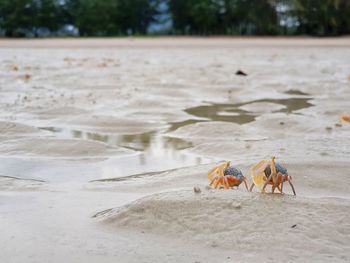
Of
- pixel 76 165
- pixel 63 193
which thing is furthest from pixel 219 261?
pixel 76 165

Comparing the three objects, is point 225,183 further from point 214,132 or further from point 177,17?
point 177,17

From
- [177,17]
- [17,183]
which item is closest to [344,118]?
[17,183]

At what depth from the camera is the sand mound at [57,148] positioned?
3.90m

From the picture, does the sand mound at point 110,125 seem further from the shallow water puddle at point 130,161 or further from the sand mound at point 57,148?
the sand mound at point 57,148

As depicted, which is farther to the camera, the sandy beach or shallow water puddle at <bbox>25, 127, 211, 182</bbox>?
shallow water puddle at <bbox>25, 127, 211, 182</bbox>

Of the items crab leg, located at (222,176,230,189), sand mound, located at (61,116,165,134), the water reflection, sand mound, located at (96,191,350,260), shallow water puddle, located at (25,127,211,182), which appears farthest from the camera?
sand mound, located at (61,116,165,134)

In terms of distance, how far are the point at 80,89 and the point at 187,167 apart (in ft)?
15.8

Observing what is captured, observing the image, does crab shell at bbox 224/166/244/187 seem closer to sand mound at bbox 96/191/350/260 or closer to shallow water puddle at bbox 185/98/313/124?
sand mound at bbox 96/191/350/260

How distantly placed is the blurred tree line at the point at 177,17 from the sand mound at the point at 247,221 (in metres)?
37.3

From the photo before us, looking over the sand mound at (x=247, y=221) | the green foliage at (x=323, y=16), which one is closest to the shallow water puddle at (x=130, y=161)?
the sand mound at (x=247, y=221)

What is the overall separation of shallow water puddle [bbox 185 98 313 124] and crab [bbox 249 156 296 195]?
105 inches

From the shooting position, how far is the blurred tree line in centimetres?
3894

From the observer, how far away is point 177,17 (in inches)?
1718

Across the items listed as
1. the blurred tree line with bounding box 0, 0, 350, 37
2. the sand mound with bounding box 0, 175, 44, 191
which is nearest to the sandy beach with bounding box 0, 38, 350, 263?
the sand mound with bounding box 0, 175, 44, 191
